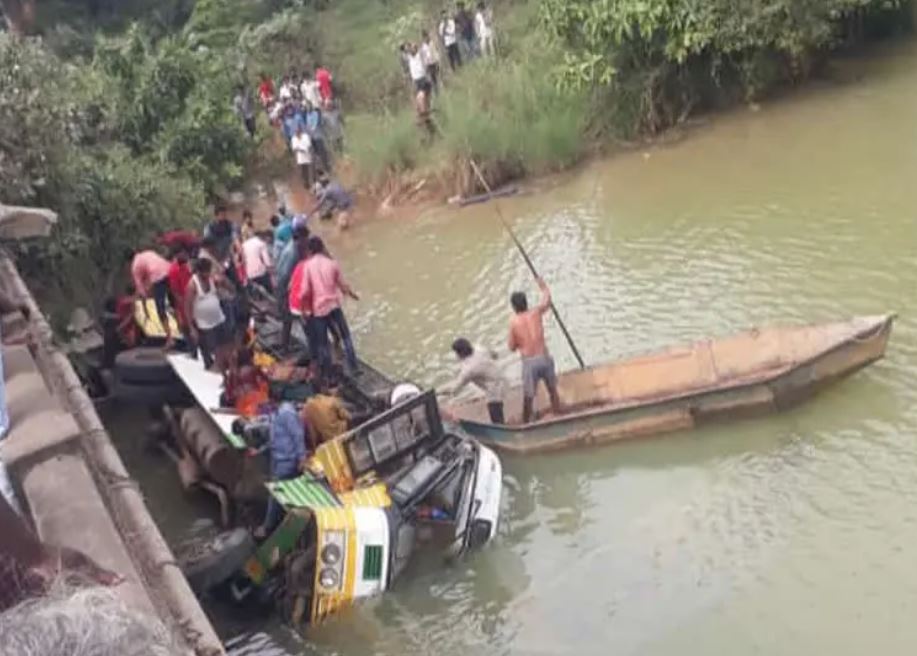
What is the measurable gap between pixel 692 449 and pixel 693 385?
0.84 meters

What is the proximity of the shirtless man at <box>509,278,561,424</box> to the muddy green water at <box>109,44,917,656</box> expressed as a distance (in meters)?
0.73

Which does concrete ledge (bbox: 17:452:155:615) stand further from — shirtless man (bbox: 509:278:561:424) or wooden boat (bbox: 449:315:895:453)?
wooden boat (bbox: 449:315:895:453)

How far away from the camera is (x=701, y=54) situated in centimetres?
2264

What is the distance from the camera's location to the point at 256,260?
16469 millimetres

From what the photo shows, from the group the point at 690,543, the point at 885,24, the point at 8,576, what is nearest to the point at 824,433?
the point at 690,543

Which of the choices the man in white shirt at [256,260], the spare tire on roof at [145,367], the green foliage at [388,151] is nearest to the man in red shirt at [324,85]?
the green foliage at [388,151]

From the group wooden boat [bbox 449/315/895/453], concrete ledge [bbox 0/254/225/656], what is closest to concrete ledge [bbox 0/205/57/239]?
concrete ledge [bbox 0/254/225/656]

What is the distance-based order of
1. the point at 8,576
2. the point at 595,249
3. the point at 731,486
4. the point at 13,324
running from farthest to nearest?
the point at 595,249
the point at 731,486
the point at 13,324
the point at 8,576

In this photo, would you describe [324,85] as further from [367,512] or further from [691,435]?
[367,512]

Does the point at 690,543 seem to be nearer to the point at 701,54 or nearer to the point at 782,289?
the point at 782,289

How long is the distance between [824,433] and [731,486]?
1093mm

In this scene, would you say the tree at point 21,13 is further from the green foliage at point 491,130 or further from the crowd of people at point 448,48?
the green foliage at point 491,130

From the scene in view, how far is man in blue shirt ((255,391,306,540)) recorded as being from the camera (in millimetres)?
11531

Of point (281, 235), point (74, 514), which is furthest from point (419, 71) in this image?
point (74, 514)
